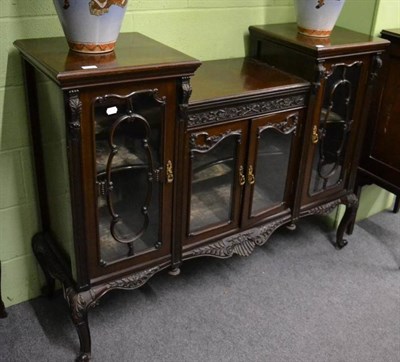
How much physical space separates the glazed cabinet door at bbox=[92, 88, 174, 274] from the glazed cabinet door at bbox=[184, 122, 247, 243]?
0.11 meters

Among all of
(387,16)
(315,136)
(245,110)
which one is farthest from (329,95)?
(387,16)

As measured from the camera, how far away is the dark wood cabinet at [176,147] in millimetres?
1436

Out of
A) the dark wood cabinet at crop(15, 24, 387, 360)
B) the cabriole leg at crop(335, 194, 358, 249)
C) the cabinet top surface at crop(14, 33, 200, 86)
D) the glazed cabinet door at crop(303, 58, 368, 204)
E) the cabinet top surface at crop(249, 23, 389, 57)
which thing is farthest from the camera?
the cabriole leg at crop(335, 194, 358, 249)

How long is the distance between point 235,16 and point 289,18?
306 mm

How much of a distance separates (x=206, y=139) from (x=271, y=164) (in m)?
0.36

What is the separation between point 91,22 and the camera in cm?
140

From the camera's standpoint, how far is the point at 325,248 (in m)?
2.40

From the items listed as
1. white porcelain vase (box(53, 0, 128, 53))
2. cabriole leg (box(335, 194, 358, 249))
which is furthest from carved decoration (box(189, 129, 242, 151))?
cabriole leg (box(335, 194, 358, 249))

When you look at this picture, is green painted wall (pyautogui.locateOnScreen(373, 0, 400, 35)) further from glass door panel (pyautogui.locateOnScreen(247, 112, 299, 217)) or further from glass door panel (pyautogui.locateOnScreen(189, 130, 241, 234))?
glass door panel (pyautogui.locateOnScreen(189, 130, 241, 234))

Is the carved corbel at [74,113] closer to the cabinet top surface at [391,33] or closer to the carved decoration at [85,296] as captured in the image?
the carved decoration at [85,296]

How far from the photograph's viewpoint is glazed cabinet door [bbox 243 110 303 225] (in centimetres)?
182

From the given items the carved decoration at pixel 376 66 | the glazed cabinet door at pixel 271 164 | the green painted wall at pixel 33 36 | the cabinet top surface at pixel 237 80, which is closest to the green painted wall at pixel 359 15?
the green painted wall at pixel 33 36

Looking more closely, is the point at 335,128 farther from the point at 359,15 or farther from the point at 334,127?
the point at 359,15

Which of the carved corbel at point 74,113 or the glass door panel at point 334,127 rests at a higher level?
the carved corbel at point 74,113
